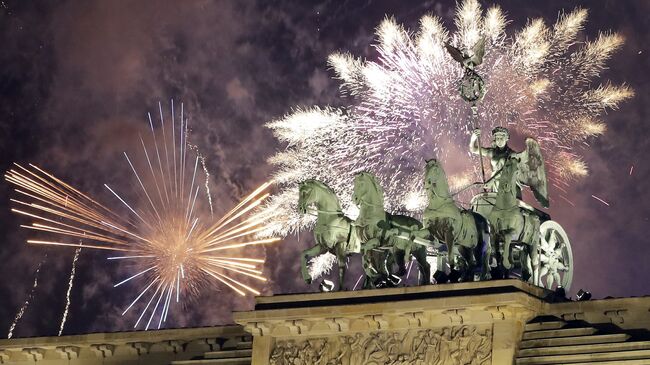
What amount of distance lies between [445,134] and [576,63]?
3780 mm

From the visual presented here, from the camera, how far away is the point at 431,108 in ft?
141

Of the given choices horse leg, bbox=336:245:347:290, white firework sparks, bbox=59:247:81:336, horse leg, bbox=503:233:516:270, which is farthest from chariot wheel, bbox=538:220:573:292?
white firework sparks, bbox=59:247:81:336

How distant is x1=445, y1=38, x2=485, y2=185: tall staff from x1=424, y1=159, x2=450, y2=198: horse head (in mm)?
3463

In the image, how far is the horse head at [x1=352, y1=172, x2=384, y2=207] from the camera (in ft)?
125

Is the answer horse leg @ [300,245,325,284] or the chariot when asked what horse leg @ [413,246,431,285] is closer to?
the chariot

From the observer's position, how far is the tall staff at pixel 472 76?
4056 cm

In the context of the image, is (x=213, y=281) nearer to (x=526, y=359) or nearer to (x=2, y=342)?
(x=2, y=342)

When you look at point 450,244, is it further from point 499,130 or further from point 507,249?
point 499,130

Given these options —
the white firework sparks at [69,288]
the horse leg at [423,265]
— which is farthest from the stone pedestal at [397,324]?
the white firework sparks at [69,288]

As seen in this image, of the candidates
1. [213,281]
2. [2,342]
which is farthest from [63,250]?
[2,342]

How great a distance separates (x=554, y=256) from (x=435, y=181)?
3502 mm

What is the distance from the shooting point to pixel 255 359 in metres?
37.7

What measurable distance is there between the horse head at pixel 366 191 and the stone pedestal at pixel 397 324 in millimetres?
2029

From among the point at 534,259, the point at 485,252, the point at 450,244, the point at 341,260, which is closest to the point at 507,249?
the point at 485,252
